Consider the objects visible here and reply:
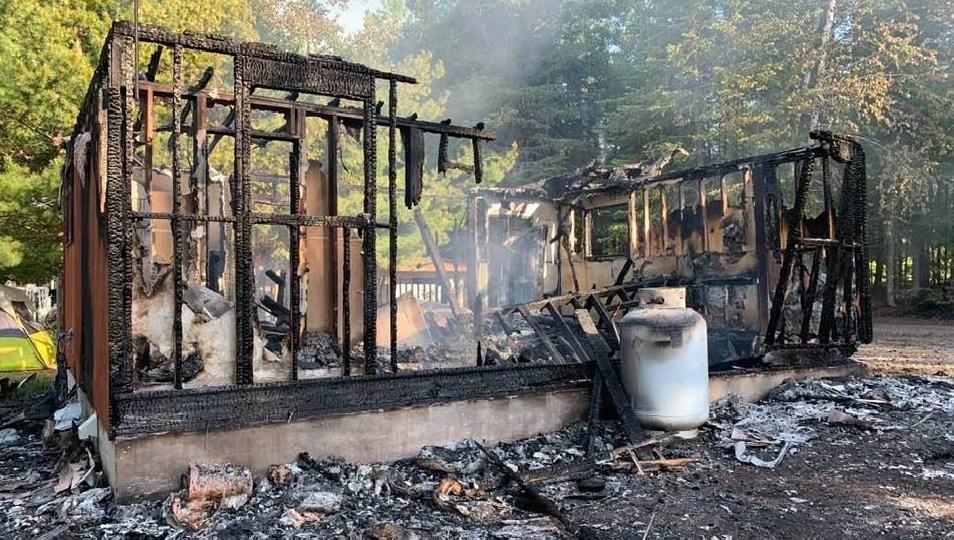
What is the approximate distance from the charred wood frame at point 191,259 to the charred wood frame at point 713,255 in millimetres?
3291

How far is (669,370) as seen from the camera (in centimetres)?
663

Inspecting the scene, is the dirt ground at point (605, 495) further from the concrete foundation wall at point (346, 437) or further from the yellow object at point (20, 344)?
the yellow object at point (20, 344)

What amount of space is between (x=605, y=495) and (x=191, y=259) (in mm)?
5371

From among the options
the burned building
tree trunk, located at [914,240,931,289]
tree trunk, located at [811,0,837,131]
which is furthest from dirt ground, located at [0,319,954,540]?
tree trunk, located at [914,240,931,289]

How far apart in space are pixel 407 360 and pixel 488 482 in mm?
4541

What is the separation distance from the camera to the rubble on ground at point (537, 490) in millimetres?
4500

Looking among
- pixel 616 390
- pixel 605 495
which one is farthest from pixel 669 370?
pixel 605 495

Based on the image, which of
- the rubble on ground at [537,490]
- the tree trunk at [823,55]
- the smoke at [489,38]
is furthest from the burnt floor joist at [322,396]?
the smoke at [489,38]

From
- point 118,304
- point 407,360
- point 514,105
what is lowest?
point 407,360

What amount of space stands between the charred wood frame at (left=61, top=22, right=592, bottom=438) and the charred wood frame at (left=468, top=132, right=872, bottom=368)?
3291 millimetres

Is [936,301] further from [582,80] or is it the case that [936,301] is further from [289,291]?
[289,291]

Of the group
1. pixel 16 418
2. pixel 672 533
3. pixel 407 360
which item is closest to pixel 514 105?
pixel 407 360

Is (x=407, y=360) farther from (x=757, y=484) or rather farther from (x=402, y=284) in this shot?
(x=402, y=284)

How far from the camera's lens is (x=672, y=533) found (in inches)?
175
